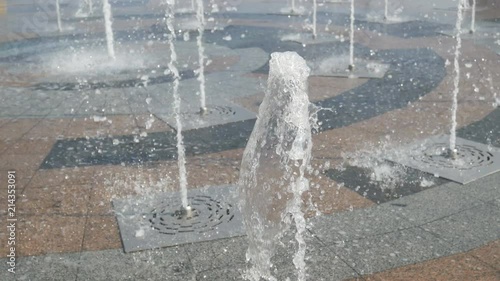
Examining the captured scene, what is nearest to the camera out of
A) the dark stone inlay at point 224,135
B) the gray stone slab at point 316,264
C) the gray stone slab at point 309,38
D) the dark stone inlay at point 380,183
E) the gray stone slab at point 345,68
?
the gray stone slab at point 316,264

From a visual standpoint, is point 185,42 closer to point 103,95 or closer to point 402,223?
point 103,95

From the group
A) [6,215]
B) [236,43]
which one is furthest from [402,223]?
[236,43]

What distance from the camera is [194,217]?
555cm

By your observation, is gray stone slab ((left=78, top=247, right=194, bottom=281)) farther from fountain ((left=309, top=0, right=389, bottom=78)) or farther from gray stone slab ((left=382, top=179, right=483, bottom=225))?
fountain ((left=309, top=0, right=389, bottom=78))

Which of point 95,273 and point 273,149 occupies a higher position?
point 273,149

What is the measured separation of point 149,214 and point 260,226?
1.21m

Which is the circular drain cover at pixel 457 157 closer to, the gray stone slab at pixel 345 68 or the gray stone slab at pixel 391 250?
the gray stone slab at pixel 391 250

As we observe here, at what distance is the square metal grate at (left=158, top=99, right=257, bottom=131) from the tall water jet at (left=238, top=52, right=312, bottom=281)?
276 centimetres

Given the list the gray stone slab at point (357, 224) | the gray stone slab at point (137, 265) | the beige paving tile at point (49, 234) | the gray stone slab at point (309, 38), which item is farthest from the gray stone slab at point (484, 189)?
the gray stone slab at point (309, 38)

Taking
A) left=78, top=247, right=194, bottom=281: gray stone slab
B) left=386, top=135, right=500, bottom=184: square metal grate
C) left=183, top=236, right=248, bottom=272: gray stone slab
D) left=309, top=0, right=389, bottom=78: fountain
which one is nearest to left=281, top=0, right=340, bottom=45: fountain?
left=309, top=0, right=389, bottom=78: fountain

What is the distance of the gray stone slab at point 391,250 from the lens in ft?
15.3

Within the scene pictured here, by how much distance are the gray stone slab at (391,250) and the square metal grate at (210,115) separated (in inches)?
160

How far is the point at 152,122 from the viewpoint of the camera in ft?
28.9

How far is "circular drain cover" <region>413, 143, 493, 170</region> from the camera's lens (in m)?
6.66
